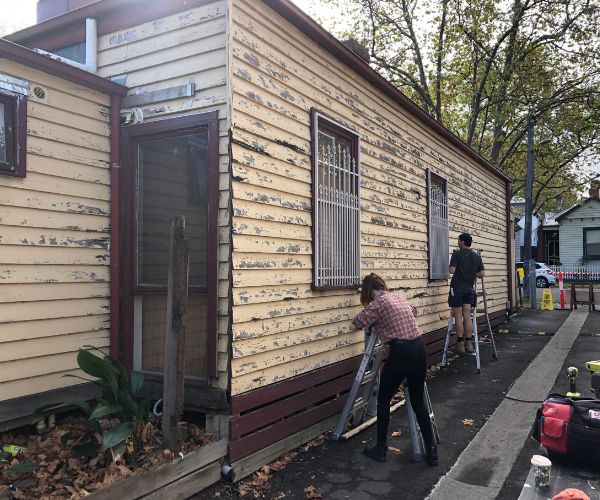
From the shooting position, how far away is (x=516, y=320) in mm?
13953

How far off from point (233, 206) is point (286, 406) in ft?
6.17

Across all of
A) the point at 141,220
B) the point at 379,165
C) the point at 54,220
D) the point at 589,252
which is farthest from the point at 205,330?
the point at 589,252

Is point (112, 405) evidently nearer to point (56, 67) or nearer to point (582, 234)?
point (56, 67)

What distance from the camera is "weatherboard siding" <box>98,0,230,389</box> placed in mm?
3902

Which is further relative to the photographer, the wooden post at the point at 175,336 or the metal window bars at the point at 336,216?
the metal window bars at the point at 336,216

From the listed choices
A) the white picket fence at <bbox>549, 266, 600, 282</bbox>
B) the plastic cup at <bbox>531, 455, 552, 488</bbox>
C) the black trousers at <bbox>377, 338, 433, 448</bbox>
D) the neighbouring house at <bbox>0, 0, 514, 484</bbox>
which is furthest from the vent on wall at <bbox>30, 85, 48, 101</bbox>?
the white picket fence at <bbox>549, 266, 600, 282</bbox>

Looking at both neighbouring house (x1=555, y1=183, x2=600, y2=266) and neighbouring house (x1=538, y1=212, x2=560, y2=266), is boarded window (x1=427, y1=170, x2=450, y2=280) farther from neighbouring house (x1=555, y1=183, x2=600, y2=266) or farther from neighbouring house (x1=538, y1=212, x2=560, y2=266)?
neighbouring house (x1=538, y1=212, x2=560, y2=266)

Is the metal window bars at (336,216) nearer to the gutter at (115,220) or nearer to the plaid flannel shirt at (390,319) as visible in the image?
the plaid flannel shirt at (390,319)

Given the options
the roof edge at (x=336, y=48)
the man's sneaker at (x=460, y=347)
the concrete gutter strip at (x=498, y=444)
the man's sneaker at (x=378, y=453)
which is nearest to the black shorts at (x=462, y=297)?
the man's sneaker at (x=460, y=347)

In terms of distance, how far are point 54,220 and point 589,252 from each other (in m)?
37.2

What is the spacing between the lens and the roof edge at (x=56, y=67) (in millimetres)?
3544

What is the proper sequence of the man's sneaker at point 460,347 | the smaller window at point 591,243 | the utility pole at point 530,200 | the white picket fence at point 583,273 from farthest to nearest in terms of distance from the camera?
1. the smaller window at point 591,243
2. the white picket fence at point 583,273
3. the utility pole at point 530,200
4. the man's sneaker at point 460,347

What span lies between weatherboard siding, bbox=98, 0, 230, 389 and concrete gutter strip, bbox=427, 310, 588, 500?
79.3 inches

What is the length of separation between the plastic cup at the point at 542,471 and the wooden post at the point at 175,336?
265 centimetres
